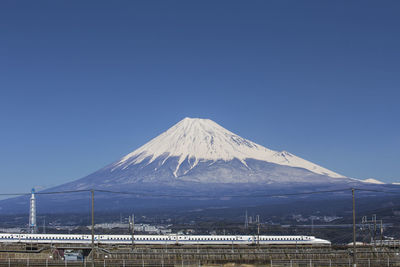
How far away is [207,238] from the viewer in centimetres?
12506

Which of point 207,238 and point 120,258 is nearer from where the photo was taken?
point 120,258

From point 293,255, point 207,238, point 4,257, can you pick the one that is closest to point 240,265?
point 293,255

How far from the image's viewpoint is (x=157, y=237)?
12556 centimetres

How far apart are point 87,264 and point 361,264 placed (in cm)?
3041

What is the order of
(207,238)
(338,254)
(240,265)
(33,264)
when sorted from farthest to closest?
1. (207,238)
2. (338,254)
3. (240,265)
4. (33,264)

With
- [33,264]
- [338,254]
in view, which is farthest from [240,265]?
[33,264]

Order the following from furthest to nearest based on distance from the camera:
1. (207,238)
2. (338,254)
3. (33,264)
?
(207,238), (338,254), (33,264)

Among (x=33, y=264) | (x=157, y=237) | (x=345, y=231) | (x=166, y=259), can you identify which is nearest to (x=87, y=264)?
(x=33, y=264)

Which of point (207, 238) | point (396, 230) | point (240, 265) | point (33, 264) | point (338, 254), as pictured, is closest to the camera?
point (33, 264)

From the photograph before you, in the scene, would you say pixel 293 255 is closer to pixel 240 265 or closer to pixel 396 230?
pixel 240 265

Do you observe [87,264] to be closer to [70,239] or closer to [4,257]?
[4,257]

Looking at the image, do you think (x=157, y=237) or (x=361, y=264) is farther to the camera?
(x=157, y=237)

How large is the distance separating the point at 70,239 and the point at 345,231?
10091cm

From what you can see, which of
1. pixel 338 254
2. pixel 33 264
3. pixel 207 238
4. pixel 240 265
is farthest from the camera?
pixel 207 238
